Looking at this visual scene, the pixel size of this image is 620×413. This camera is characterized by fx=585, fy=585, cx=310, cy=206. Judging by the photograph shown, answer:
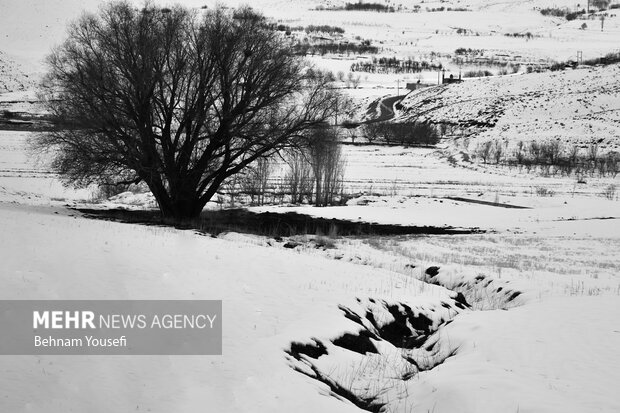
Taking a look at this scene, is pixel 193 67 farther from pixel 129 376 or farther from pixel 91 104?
pixel 129 376

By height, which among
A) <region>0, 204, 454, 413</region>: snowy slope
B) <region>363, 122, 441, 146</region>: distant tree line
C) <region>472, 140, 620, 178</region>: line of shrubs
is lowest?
<region>0, 204, 454, 413</region>: snowy slope

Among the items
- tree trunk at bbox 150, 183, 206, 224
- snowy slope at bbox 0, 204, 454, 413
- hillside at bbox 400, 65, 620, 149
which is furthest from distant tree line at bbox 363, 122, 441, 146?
snowy slope at bbox 0, 204, 454, 413

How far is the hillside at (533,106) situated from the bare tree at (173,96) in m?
73.9

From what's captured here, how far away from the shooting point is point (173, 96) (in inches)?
1099

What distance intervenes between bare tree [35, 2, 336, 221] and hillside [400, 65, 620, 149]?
73.9 m

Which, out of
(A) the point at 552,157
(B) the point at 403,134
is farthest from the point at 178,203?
(B) the point at 403,134

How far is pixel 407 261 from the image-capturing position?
69.6 ft

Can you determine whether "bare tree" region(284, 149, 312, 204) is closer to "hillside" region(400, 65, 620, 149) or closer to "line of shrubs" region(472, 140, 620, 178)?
"line of shrubs" region(472, 140, 620, 178)

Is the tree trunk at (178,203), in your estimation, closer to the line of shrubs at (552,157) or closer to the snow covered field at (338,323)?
the snow covered field at (338,323)

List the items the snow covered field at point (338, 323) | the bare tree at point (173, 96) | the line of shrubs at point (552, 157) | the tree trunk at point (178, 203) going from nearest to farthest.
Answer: the snow covered field at point (338, 323)
the bare tree at point (173, 96)
the tree trunk at point (178, 203)
the line of shrubs at point (552, 157)

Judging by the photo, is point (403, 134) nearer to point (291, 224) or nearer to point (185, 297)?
point (291, 224)

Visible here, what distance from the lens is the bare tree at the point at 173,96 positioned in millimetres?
26391

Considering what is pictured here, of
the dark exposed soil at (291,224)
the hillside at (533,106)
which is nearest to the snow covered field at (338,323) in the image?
the dark exposed soil at (291,224)

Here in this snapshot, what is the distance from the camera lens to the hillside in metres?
96.7
